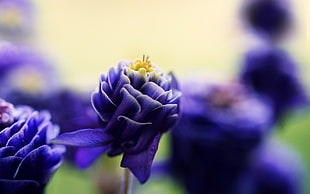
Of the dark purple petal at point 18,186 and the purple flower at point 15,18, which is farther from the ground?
the dark purple petal at point 18,186

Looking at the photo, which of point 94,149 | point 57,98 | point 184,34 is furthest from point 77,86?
point 184,34

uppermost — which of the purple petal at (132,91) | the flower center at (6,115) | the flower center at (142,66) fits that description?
the flower center at (142,66)

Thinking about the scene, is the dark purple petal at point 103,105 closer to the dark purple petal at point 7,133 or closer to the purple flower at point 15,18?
the dark purple petal at point 7,133

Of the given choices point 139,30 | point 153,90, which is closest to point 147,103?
point 153,90

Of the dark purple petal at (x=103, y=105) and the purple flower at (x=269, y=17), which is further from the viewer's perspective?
the purple flower at (x=269, y=17)

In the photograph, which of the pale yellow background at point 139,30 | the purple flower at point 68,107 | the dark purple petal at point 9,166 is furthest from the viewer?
the pale yellow background at point 139,30

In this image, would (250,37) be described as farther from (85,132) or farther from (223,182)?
(85,132)

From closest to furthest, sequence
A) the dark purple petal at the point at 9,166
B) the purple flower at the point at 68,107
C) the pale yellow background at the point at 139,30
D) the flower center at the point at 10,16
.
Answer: the dark purple petal at the point at 9,166
the purple flower at the point at 68,107
the flower center at the point at 10,16
the pale yellow background at the point at 139,30

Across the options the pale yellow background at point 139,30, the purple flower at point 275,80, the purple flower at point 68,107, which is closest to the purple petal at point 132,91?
the purple flower at point 68,107
